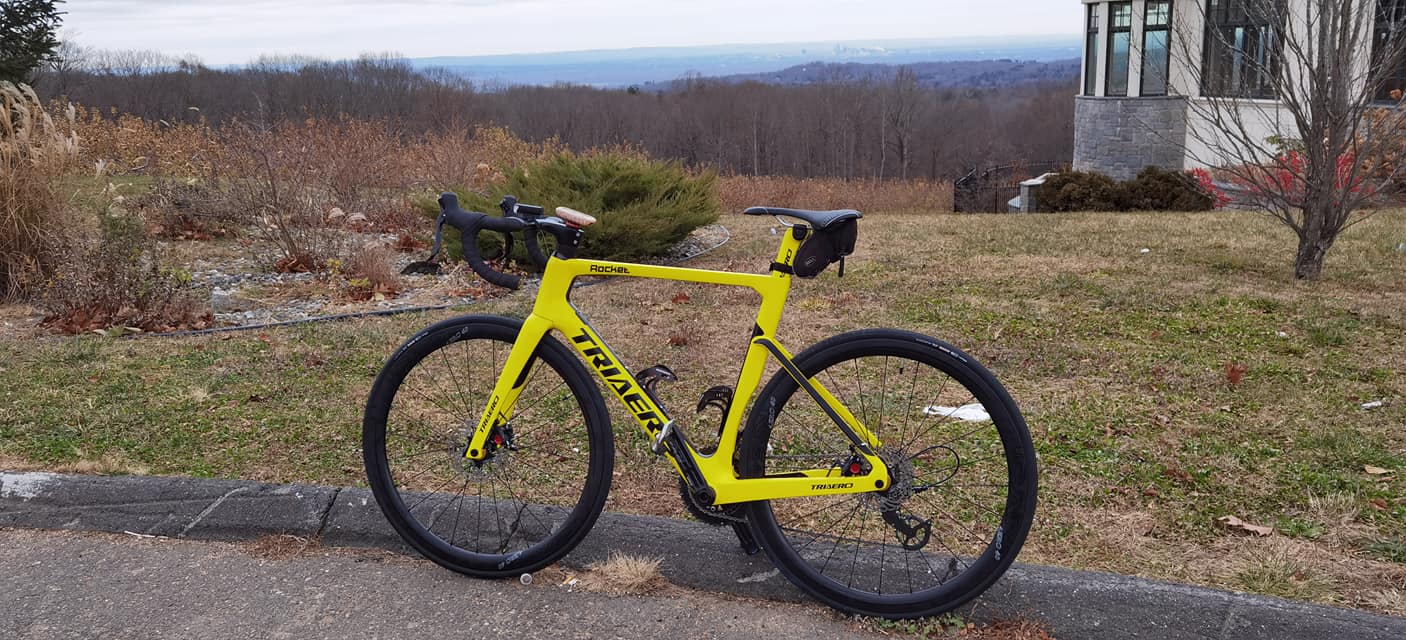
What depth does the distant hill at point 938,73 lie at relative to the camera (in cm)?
9512

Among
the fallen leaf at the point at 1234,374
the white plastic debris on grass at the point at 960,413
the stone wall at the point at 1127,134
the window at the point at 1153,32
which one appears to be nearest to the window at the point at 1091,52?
the stone wall at the point at 1127,134

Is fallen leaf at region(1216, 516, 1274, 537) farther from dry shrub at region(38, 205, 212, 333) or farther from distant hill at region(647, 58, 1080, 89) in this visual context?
distant hill at region(647, 58, 1080, 89)

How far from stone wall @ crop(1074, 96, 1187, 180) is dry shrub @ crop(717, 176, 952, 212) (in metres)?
3.24

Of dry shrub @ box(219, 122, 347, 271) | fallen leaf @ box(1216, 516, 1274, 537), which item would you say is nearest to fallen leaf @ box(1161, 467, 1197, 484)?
fallen leaf @ box(1216, 516, 1274, 537)

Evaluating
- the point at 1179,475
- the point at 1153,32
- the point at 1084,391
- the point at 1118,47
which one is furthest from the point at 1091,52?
the point at 1179,475

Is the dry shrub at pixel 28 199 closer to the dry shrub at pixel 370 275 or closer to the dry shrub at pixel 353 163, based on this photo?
the dry shrub at pixel 370 275

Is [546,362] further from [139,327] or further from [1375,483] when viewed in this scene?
[139,327]

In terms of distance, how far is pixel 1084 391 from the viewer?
5.24 m

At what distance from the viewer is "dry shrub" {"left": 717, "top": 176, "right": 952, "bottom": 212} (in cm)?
1684

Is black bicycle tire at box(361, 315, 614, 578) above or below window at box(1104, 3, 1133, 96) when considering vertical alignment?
below

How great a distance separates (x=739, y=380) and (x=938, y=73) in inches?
5408

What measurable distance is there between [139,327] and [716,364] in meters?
3.64

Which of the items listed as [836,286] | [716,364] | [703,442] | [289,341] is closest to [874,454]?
[703,442]

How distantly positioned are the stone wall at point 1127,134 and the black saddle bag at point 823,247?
20.0 meters
